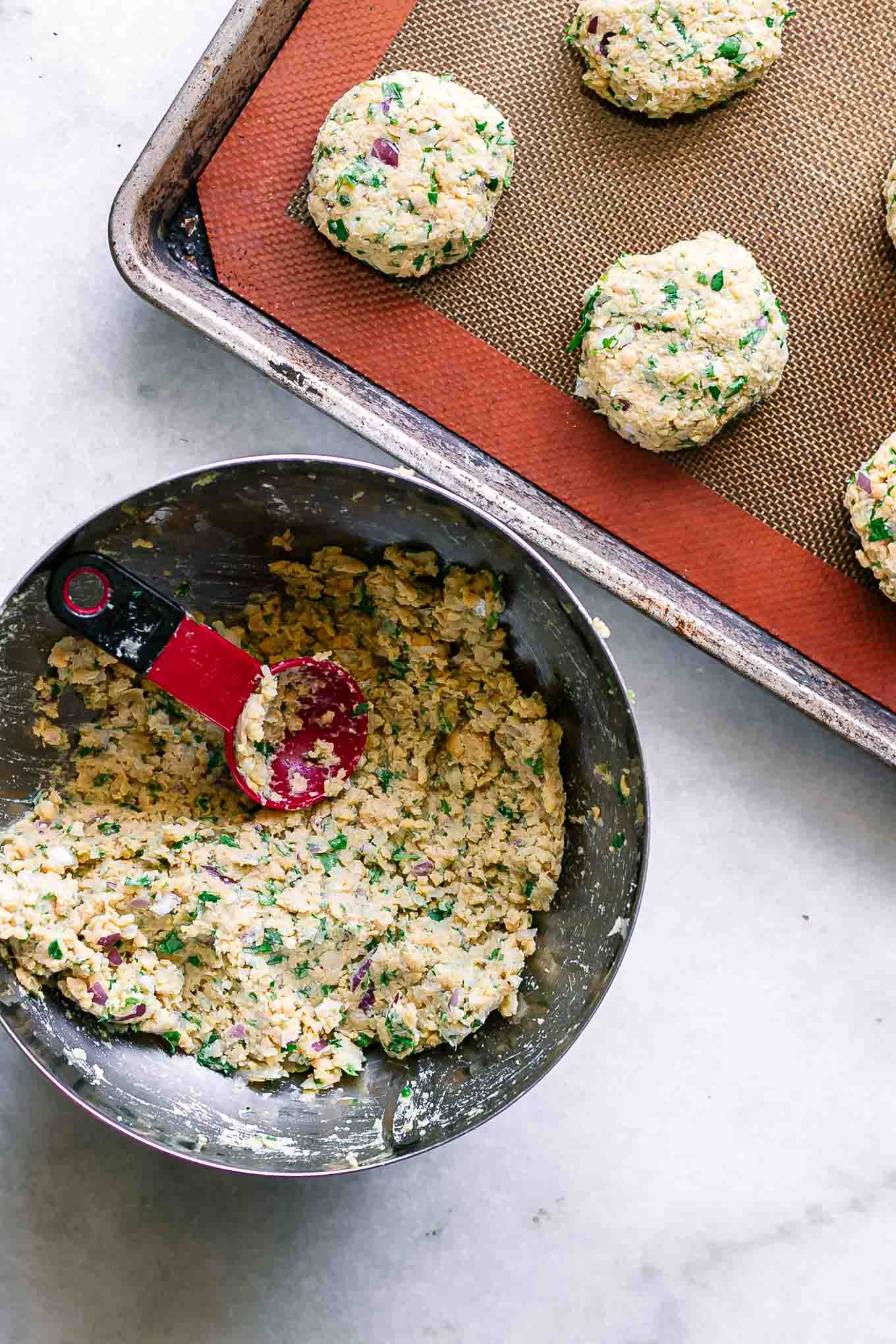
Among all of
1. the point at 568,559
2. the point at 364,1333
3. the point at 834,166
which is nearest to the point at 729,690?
the point at 568,559

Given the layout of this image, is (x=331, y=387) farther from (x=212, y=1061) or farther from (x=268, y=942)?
(x=212, y=1061)

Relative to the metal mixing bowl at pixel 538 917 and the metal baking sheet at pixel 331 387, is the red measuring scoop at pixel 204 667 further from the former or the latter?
the metal baking sheet at pixel 331 387

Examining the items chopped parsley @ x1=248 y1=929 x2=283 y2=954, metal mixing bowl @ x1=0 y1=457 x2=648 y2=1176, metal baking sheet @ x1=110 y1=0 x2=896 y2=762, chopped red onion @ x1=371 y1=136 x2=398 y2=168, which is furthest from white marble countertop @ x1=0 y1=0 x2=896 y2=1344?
chopped parsley @ x1=248 y1=929 x2=283 y2=954

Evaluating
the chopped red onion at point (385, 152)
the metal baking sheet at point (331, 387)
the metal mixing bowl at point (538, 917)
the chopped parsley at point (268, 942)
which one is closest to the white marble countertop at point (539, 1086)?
the metal baking sheet at point (331, 387)

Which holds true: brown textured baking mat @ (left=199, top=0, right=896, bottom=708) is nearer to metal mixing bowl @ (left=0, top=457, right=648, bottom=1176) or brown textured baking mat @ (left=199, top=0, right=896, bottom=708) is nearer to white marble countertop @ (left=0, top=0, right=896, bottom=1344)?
white marble countertop @ (left=0, top=0, right=896, bottom=1344)

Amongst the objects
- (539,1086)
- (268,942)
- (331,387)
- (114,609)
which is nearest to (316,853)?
(268,942)

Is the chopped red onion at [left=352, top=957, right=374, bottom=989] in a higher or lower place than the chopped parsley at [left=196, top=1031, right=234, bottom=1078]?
higher
